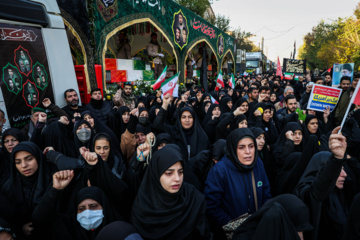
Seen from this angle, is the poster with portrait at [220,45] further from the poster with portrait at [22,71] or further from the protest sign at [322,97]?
the poster with portrait at [22,71]

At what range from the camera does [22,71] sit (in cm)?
322

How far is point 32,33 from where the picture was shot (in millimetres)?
3312

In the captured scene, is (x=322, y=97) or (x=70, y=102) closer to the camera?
(x=322, y=97)

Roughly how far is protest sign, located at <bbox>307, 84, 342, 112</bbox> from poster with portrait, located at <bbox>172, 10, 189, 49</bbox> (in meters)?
7.91

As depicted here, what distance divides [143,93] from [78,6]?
351 centimetres

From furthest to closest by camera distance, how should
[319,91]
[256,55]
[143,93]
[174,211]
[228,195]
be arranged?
[256,55] < [143,93] < [319,91] < [228,195] < [174,211]

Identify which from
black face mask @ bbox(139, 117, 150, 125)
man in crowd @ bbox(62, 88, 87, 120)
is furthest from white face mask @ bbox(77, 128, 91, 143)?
man in crowd @ bbox(62, 88, 87, 120)

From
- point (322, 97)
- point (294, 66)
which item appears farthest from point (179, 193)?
point (294, 66)

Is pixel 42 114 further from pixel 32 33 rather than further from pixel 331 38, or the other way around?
pixel 331 38

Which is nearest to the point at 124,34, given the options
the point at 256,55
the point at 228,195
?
the point at 228,195

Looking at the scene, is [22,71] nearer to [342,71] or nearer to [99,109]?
[99,109]

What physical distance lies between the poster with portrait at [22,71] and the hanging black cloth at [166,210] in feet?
8.32

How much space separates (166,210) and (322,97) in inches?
128

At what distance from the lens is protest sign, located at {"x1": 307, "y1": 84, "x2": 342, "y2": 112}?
11.7 feet
